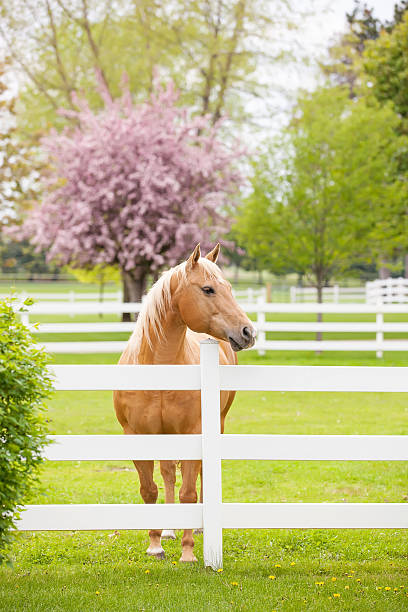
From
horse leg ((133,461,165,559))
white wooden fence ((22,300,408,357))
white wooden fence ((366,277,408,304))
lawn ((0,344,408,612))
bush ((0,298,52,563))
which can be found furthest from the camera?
white wooden fence ((366,277,408,304))

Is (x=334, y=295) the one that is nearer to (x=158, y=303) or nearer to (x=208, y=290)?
(x=158, y=303)

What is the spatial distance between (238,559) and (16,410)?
6.72 feet

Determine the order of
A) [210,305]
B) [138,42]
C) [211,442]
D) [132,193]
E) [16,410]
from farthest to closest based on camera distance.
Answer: [138,42] → [132,193] → [210,305] → [211,442] → [16,410]

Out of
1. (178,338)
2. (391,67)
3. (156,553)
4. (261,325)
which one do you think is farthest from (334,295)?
(156,553)

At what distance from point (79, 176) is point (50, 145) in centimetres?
152

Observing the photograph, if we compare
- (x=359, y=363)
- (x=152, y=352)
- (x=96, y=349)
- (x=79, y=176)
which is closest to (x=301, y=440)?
(x=152, y=352)

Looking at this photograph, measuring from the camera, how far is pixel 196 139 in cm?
2459

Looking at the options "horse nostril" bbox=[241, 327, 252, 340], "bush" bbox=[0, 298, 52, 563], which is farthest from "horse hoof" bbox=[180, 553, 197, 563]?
"horse nostril" bbox=[241, 327, 252, 340]

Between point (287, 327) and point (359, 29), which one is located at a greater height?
point (359, 29)

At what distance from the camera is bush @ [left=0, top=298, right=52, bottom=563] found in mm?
3660

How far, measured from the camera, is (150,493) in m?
5.15

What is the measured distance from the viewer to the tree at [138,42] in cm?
2794

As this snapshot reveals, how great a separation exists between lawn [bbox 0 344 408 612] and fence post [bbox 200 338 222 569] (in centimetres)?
29

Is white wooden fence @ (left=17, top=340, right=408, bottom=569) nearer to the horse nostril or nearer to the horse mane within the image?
the horse nostril
